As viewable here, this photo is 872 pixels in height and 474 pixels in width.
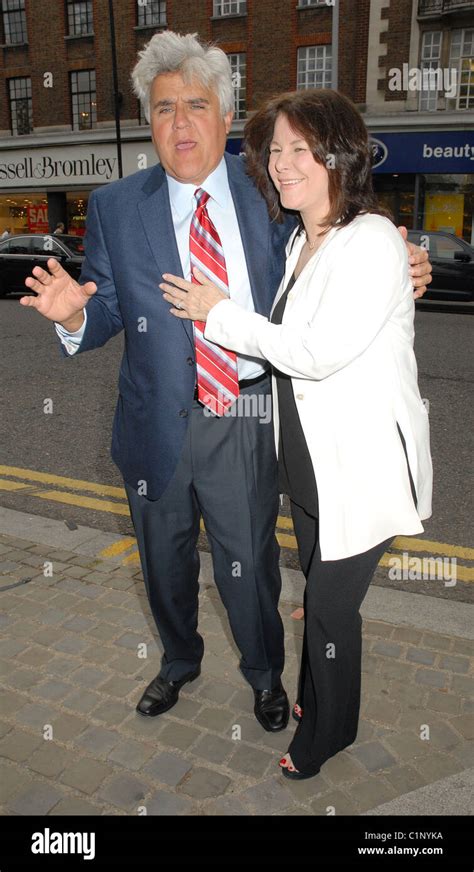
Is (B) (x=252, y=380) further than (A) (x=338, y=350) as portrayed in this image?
Yes

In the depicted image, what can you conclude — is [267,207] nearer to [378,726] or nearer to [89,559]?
[378,726]

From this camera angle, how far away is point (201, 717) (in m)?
2.55

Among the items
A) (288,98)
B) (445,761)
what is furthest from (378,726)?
(288,98)

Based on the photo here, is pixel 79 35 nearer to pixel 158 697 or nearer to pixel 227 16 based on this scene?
pixel 227 16

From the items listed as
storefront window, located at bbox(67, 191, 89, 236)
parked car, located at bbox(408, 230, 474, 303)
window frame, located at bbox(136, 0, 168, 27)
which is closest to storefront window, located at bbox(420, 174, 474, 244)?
parked car, located at bbox(408, 230, 474, 303)

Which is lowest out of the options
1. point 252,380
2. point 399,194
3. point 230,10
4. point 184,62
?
point 252,380

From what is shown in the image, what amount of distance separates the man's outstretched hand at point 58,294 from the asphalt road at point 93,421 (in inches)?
82.2

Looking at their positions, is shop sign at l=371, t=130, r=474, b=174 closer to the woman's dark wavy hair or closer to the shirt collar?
the shirt collar

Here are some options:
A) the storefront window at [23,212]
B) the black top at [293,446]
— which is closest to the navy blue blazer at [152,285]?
the black top at [293,446]

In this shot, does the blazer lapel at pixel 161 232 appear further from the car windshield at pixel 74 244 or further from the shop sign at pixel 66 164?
the shop sign at pixel 66 164

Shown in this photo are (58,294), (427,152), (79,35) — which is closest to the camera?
(58,294)

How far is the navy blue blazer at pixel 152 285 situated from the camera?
2.22 metres

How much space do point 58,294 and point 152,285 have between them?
31cm

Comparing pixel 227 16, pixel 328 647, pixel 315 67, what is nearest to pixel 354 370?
pixel 328 647
